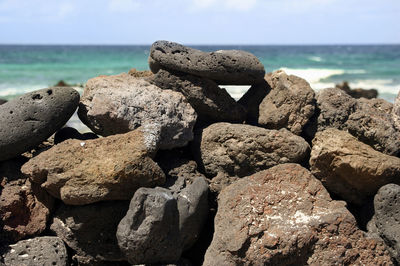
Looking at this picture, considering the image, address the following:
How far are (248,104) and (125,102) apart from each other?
1502mm

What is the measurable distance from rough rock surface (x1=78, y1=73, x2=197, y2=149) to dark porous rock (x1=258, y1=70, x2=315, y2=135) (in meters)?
0.76

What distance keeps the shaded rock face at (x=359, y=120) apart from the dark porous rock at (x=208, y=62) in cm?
75

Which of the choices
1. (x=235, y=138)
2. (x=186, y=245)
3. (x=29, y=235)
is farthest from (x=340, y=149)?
(x=29, y=235)

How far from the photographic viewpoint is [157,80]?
445 centimetres

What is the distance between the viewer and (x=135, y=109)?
399 cm

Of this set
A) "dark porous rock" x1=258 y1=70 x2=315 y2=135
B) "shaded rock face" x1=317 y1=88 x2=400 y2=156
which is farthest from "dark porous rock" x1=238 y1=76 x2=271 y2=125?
"shaded rock face" x1=317 y1=88 x2=400 y2=156

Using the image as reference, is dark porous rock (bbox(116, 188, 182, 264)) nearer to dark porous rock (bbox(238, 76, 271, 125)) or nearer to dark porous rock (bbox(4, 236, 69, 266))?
dark porous rock (bbox(4, 236, 69, 266))

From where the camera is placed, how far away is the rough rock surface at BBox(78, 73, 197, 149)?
3.94m

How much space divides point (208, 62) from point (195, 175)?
1.08m

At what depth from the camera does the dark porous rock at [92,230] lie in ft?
12.1

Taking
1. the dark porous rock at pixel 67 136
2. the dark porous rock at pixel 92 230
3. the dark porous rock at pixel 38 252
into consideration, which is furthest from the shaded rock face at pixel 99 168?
the dark porous rock at pixel 67 136

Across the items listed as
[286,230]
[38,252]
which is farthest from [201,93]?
[38,252]

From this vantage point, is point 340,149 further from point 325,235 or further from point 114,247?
point 114,247

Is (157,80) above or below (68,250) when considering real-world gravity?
above
